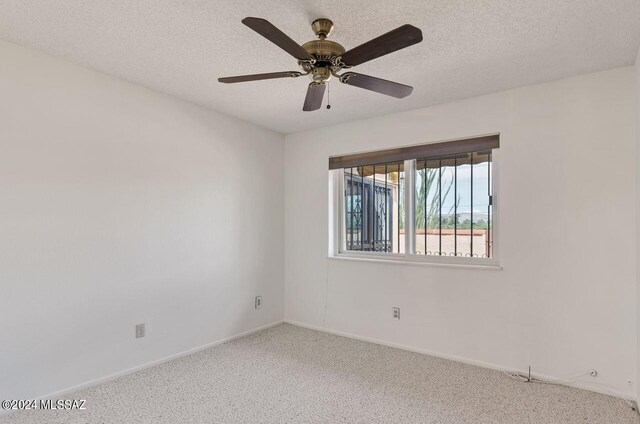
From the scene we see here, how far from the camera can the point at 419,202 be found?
3541 mm

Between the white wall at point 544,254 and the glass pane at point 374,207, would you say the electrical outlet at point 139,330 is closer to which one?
the white wall at point 544,254

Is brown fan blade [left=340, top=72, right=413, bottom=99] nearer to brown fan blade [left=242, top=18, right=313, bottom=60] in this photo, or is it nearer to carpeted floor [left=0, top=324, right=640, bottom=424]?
brown fan blade [left=242, top=18, right=313, bottom=60]

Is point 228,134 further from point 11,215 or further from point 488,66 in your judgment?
point 488,66

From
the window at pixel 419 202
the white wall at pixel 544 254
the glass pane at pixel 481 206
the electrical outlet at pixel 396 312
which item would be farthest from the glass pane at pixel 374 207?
the glass pane at pixel 481 206

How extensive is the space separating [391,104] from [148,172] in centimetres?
225

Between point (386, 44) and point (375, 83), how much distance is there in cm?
39

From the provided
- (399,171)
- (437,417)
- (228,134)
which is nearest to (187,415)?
(437,417)

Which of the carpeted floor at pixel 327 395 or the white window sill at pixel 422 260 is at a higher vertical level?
the white window sill at pixel 422 260

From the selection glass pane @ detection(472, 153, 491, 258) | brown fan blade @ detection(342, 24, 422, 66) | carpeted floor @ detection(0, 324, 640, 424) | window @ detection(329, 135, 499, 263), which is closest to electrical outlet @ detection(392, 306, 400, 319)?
carpeted floor @ detection(0, 324, 640, 424)

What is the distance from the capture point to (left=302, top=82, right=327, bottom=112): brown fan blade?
2.03 metres

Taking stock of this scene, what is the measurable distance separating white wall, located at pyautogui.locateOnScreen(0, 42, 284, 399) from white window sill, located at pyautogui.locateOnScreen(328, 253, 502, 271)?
1158 mm

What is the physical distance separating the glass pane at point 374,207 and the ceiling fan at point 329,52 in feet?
5.51

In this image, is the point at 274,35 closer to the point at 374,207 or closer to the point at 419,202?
the point at 419,202

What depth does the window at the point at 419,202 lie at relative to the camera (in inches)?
125
